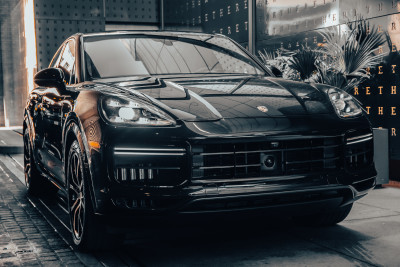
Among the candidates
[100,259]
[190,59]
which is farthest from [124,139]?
[190,59]

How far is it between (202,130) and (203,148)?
10 cm

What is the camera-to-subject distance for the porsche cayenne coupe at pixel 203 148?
3.14 metres

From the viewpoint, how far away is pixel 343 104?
12.3 feet

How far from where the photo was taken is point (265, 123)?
10.7 ft

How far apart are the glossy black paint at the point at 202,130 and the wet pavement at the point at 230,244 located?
253mm

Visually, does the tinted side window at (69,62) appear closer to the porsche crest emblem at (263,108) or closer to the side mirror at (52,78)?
the side mirror at (52,78)

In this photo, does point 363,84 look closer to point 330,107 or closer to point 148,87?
point 330,107

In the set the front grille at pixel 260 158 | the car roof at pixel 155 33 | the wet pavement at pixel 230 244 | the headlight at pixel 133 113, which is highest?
the car roof at pixel 155 33

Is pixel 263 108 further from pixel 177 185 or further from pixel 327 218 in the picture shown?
pixel 327 218

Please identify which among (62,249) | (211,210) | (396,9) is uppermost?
(396,9)

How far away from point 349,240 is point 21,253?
2240 millimetres

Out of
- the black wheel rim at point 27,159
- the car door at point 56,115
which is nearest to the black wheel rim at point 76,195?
the car door at point 56,115

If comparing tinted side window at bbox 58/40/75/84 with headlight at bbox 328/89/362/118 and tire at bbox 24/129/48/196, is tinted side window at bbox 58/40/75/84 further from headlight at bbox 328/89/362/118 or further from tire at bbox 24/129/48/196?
headlight at bbox 328/89/362/118

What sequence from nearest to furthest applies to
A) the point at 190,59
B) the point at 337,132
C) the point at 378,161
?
the point at 337,132 < the point at 190,59 < the point at 378,161
